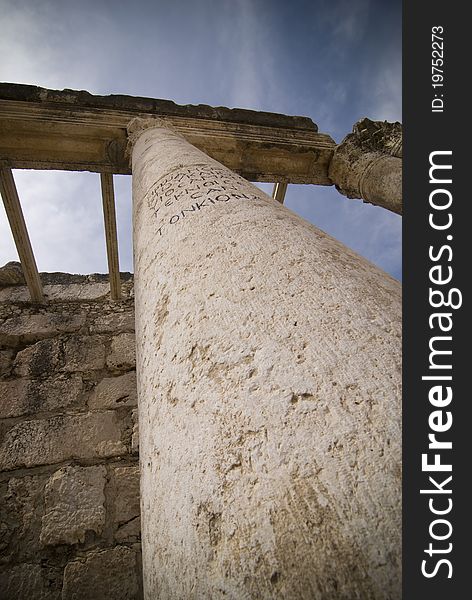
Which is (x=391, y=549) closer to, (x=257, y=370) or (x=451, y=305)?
(x=257, y=370)

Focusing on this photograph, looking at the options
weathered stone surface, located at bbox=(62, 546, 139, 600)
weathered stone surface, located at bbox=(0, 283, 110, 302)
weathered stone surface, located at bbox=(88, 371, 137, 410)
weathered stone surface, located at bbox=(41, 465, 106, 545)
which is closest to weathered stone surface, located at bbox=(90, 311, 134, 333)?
weathered stone surface, located at bbox=(0, 283, 110, 302)

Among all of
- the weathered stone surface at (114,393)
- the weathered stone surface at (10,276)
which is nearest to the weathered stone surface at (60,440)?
the weathered stone surface at (114,393)

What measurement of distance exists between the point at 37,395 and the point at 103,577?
158 centimetres

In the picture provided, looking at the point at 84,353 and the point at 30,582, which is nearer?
the point at 30,582

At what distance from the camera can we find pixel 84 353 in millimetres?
3414

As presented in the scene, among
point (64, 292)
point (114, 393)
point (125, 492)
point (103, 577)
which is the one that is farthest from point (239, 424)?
point (64, 292)

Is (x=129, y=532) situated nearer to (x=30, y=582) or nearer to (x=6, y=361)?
(x=30, y=582)

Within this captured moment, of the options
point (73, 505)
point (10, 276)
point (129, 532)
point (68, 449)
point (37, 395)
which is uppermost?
point (10, 276)

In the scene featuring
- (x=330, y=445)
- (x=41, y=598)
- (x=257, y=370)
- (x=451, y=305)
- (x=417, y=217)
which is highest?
(x=417, y=217)

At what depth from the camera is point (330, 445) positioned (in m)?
0.56

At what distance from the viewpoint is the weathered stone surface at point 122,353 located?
11.0 ft

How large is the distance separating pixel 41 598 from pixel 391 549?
2403 millimetres

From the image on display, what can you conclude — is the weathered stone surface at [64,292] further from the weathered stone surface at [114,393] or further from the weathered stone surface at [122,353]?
the weathered stone surface at [114,393]

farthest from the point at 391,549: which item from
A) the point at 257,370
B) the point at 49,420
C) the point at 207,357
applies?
the point at 49,420
